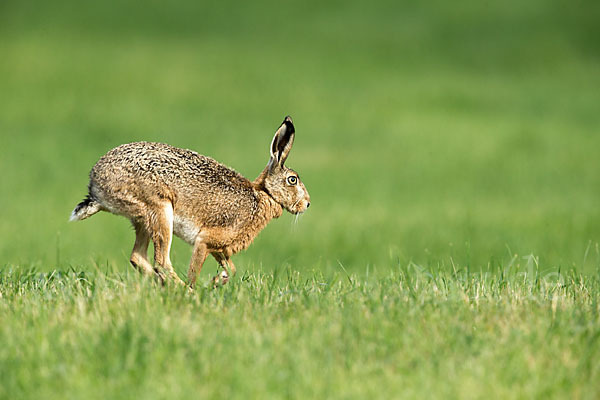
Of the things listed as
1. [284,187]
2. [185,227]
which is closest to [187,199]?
[185,227]

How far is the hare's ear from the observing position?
7.52 metres

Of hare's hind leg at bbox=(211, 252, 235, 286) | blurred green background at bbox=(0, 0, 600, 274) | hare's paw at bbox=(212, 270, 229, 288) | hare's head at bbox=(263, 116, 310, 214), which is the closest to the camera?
hare's paw at bbox=(212, 270, 229, 288)

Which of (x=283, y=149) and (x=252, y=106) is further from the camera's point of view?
(x=252, y=106)

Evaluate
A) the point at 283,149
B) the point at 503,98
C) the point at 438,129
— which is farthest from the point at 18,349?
the point at 503,98

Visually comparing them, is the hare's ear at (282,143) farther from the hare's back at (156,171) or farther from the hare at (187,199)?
the hare's back at (156,171)

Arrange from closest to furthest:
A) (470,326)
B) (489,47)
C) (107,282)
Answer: (470,326) < (107,282) < (489,47)

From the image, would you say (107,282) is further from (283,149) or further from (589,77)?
(589,77)

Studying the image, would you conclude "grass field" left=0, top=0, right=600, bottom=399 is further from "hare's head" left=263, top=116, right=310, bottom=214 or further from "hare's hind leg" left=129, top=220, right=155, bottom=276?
"hare's head" left=263, top=116, right=310, bottom=214

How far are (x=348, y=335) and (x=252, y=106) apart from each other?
2504 cm

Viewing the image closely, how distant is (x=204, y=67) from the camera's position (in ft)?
110

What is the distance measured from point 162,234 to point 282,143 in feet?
4.73

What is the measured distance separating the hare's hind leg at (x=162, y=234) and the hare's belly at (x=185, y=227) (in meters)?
0.25

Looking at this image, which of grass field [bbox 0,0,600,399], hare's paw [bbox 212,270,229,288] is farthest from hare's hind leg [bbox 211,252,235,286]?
grass field [bbox 0,0,600,399]

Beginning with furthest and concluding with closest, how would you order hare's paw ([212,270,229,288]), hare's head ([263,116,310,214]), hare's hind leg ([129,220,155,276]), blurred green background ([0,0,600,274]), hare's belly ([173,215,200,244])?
blurred green background ([0,0,600,274]) < hare's head ([263,116,310,214]) < hare's hind leg ([129,220,155,276]) < hare's belly ([173,215,200,244]) < hare's paw ([212,270,229,288])
